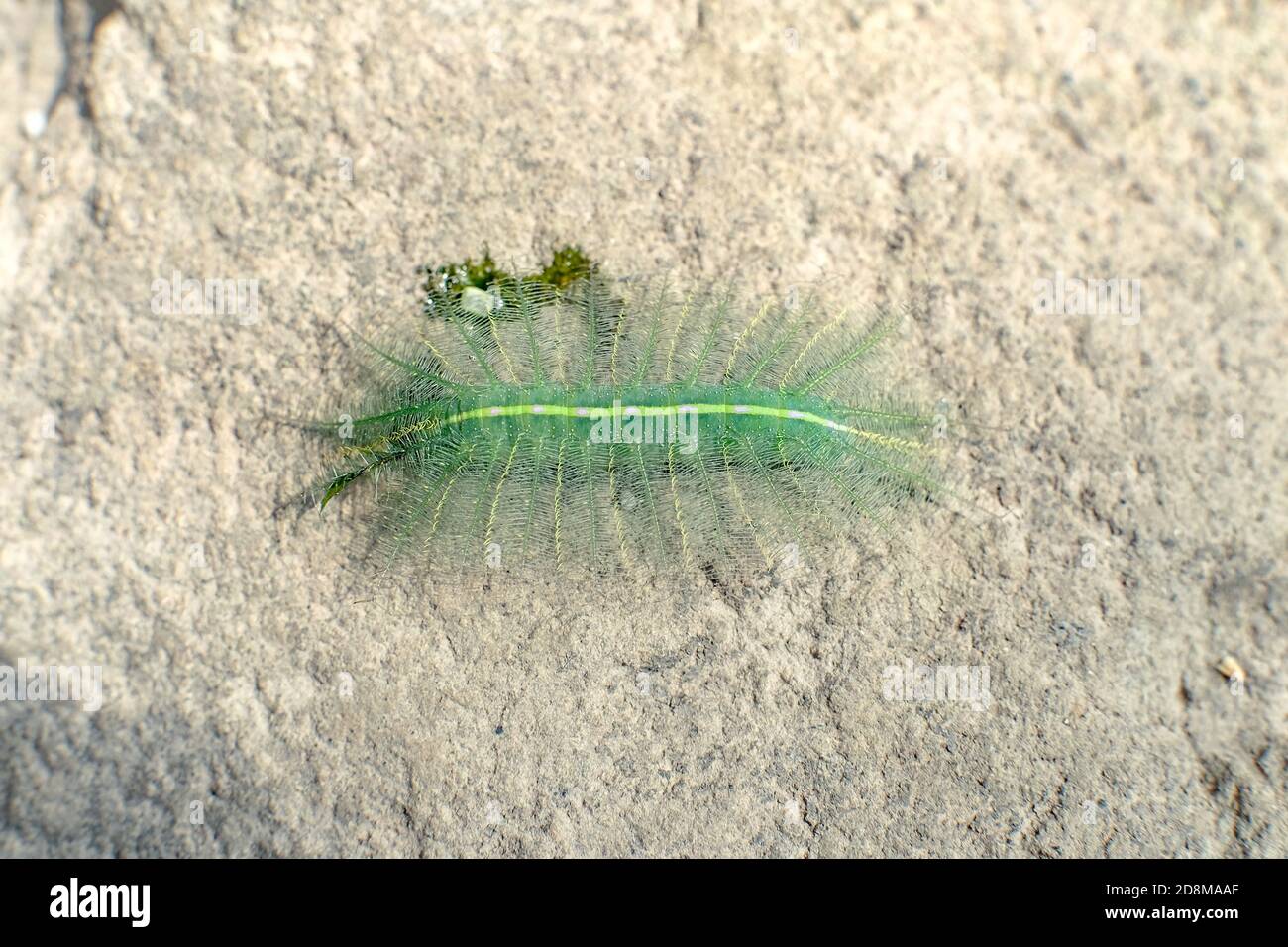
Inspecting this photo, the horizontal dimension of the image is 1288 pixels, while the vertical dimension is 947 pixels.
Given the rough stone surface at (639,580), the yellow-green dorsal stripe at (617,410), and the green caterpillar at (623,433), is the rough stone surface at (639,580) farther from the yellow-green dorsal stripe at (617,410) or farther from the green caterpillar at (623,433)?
the yellow-green dorsal stripe at (617,410)

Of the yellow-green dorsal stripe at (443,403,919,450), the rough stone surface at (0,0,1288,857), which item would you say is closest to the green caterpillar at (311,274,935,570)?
the yellow-green dorsal stripe at (443,403,919,450)

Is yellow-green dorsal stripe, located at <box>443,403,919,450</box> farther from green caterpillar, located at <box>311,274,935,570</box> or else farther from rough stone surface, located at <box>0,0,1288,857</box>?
rough stone surface, located at <box>0,0,1288,857</box>

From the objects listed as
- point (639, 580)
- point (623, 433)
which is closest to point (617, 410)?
point (623, 433)

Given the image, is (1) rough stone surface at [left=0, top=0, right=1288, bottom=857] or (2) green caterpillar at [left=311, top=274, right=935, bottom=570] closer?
(2) green caterpillar at [left=311, top=274, right=935, bottom=570]

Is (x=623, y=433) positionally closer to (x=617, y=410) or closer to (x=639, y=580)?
(x=617, y=410)

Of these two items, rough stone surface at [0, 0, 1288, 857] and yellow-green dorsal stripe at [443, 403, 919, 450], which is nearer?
yellow-green dorsal stripe at [443, 403, 919, 450]
